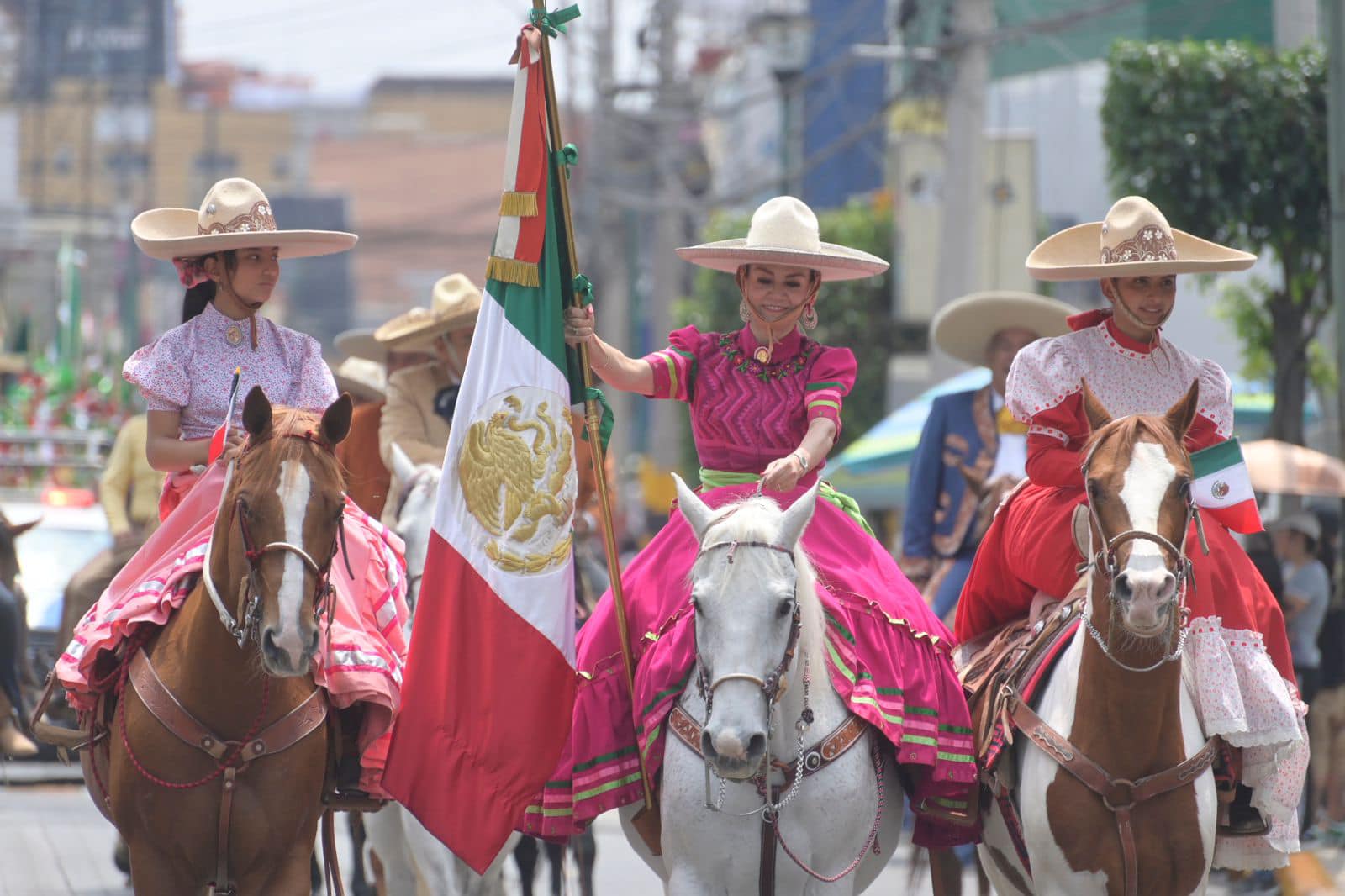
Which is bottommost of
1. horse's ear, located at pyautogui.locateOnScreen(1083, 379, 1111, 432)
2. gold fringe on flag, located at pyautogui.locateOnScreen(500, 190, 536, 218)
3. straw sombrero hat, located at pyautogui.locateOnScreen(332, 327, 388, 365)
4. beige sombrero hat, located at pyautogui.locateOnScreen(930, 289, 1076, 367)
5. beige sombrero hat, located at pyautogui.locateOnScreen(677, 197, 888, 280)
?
horse's ear, located at pyautogui.locateOnScreen(1083, 379, 1111, 432)

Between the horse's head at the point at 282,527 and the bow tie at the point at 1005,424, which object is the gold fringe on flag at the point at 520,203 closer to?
the horse's head at the point at 282,527

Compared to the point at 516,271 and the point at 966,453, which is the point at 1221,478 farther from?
the point at 966,453

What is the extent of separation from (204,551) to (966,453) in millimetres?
4447

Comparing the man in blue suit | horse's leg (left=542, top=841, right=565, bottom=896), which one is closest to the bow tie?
the man in blue suit

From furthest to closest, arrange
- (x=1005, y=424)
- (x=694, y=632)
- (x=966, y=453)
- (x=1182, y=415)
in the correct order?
1. (x=1005, y=424)
2. (x=966, y=453)
3. (x=1182, y=415)
4. (x=694, y=632)

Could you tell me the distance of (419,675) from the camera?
6543 mm

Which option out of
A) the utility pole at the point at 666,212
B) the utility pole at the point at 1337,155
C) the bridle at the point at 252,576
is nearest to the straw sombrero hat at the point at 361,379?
the bridle at the point at 252,576

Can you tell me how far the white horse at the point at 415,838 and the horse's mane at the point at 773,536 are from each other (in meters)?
1.51

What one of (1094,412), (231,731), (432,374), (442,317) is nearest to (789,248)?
(1094,412)

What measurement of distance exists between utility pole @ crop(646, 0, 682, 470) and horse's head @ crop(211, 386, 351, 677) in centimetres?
1882

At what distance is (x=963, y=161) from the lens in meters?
17.7

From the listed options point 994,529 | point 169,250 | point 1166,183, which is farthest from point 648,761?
point 1166,183

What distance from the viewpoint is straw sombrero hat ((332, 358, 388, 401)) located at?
10.7m

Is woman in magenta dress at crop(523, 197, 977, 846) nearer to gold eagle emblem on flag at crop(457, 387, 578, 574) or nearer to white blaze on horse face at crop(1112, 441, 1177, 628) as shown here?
gold eagle emblem on flag at crop(457, 387, 578, 574)
